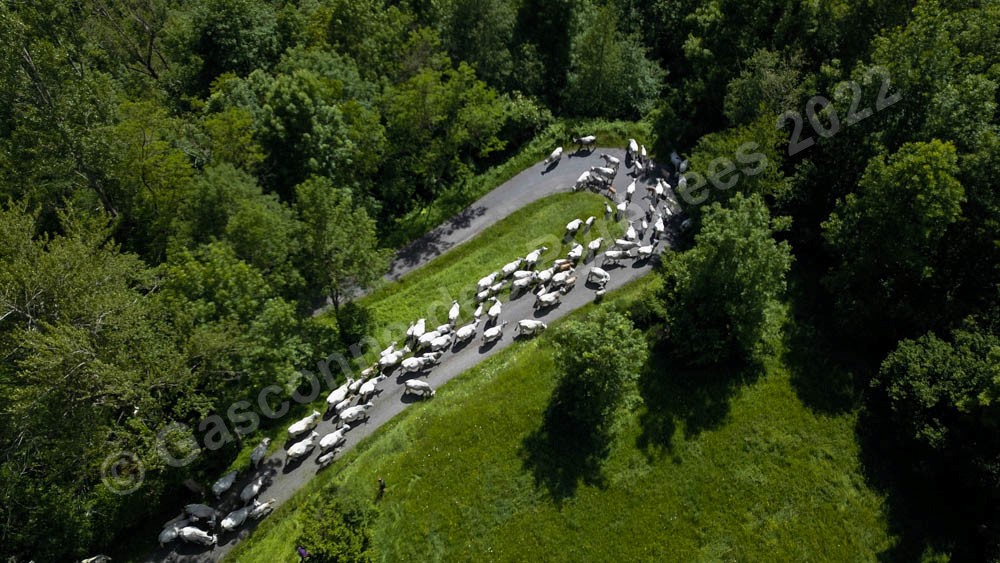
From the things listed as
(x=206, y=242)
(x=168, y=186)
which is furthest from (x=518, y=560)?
(x=168, y=186)

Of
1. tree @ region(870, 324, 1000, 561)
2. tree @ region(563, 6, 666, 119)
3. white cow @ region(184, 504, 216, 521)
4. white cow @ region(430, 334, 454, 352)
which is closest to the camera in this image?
tree @ region(870, 324, 1000, 561)

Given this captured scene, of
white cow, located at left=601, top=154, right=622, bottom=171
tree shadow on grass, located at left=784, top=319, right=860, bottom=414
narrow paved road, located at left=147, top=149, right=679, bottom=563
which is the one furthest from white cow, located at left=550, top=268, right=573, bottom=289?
tree shadow on grass, located at left=784, top=319, right=860, bottom=414

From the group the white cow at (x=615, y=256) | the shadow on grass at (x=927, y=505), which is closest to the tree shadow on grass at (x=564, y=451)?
the white cow at (x=615, y=256)

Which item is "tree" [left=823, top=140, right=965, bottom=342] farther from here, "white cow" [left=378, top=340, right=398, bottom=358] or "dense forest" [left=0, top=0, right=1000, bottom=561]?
"white cow" [left=378, top=340, right=398, bottom=358]

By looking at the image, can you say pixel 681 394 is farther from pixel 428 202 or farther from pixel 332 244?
pixel 428 202

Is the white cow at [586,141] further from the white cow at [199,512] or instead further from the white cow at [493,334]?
the white cow at [199,512]

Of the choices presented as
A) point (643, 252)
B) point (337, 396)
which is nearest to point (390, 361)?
point (337, 396)
